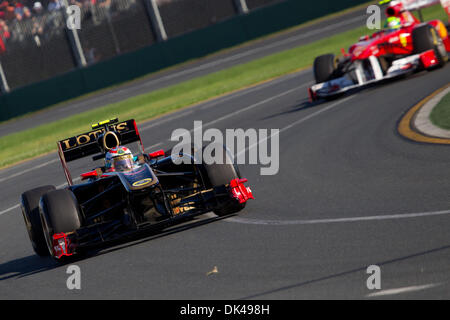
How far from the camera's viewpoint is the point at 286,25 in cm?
4247

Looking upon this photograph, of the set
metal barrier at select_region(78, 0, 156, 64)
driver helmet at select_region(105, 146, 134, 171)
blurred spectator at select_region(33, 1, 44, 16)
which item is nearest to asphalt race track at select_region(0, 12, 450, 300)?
driver helmet at select_region(105, 146, 134, 171)

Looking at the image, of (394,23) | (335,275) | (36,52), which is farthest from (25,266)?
(36,52)

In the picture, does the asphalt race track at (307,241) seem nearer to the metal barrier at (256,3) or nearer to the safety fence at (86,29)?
the safety fence at (86,29)

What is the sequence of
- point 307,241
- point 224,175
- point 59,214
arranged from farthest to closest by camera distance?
point 224,175, point 59,214, point 307,241

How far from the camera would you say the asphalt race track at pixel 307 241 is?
19.4ft

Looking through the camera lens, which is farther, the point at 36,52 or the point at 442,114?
the point at 36,52

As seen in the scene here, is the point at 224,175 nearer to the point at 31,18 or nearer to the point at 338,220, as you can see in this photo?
the point at 338,220

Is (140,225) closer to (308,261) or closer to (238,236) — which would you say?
(238,236)

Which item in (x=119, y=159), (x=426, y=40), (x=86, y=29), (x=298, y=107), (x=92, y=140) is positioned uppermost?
(x=86, y=29)

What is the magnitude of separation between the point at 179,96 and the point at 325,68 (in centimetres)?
1246

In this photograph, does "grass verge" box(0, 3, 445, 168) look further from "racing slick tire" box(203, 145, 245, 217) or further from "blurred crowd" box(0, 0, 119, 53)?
"racing slick tire" box(203, 145, 245, 217)

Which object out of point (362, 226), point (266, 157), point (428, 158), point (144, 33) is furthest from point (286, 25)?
point (362, 226)

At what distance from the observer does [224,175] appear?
9.20 m

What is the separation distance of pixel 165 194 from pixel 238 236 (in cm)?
123
